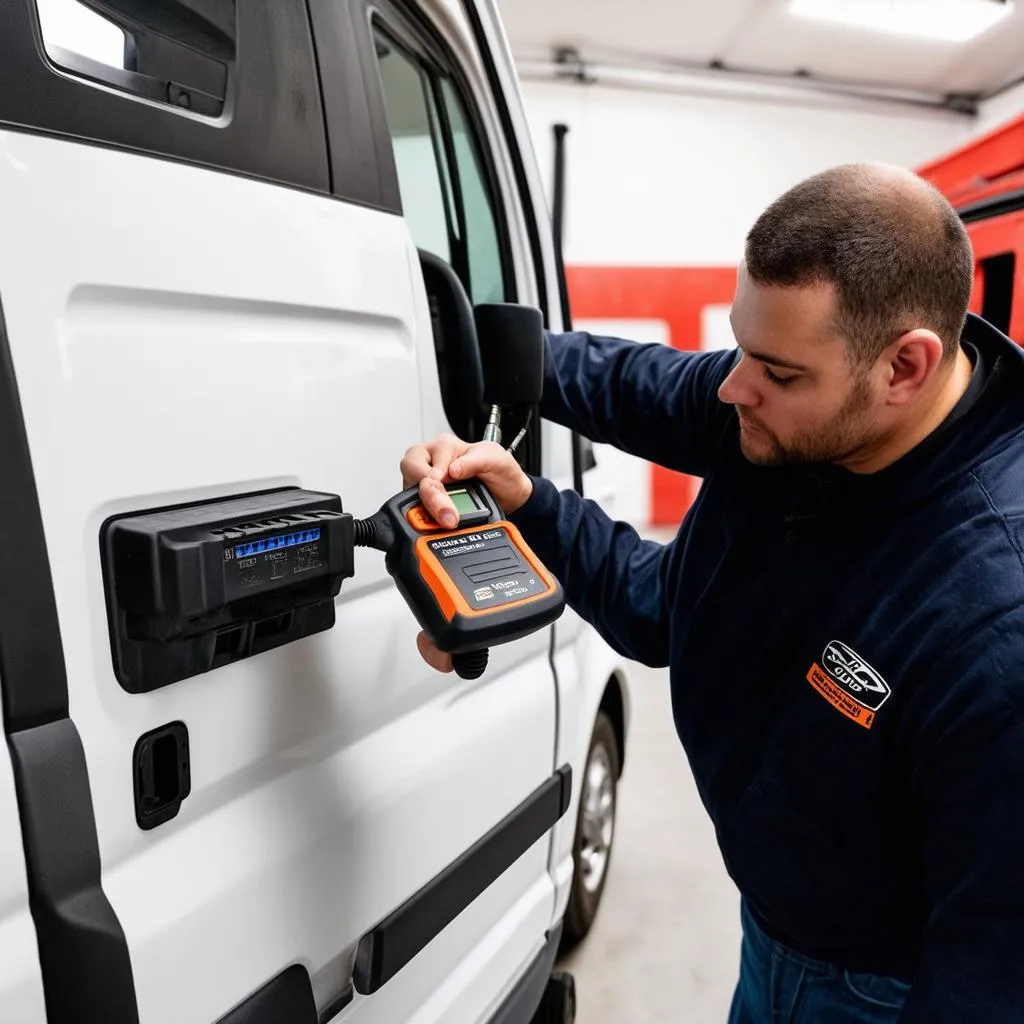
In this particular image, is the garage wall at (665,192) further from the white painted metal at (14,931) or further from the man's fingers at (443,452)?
the white painted metal at (14,931)

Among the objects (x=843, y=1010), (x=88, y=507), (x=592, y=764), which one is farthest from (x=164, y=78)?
(x=592, y=764)

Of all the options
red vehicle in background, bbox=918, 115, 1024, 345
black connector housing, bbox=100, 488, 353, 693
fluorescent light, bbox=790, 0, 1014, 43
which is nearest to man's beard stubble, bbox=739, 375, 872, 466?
black connector housing, bbox=100, 488, 353, 693

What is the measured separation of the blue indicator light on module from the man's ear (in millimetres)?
704

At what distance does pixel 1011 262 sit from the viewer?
12.2 feet

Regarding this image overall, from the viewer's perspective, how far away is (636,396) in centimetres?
155

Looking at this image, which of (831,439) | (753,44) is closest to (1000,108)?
(753,44)

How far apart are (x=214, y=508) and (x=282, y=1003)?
0.56m

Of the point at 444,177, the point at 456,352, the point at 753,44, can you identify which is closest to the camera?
the point at 456,352

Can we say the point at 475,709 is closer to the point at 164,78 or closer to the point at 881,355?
the point at 881,355

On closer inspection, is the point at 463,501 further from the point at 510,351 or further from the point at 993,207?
the point at 993,207

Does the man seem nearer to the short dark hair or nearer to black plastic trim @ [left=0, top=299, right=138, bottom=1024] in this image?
the short dark hair

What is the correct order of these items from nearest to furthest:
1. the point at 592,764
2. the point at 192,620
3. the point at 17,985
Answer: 1. the point at 17,985
2. the point at 192,620
3. the point at 592,764

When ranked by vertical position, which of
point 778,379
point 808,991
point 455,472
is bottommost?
point 808,991

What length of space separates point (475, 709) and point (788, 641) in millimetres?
503
